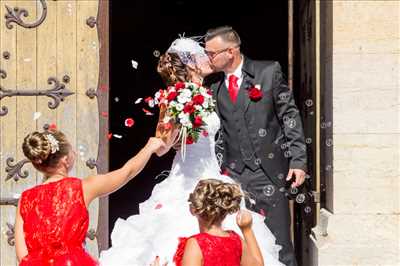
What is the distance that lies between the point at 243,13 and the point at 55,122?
400cm

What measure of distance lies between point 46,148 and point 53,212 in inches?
11.1

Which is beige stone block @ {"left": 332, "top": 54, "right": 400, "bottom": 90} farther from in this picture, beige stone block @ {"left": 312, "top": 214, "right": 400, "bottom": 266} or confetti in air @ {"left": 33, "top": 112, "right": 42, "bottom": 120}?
confetti in air @ {"left": 33, "top": 112, "right": 42, "bottom": 120}

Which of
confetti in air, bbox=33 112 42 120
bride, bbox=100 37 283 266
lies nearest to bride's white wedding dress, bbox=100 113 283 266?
bride, bbox=100 37 283 266

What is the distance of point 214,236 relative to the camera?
3951 millimetres

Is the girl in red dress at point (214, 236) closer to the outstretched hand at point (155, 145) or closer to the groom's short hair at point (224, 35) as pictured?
the outstretched hand at point (155, 145)

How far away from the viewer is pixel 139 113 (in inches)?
Answer: 374

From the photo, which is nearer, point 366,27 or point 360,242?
point 360,242

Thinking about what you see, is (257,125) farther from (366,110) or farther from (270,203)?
(366,110)

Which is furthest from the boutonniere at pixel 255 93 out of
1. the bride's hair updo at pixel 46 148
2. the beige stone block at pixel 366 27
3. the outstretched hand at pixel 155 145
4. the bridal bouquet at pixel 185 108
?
the bride's hair updo at pixel 46 148

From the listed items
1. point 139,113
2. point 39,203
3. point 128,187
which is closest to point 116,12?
point 139,113

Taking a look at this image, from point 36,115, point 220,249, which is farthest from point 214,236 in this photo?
point 36,115

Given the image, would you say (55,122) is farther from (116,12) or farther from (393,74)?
(116,12)

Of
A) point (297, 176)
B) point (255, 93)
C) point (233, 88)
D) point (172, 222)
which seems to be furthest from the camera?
point (233, 88)

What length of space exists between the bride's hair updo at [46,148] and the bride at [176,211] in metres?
1.04
